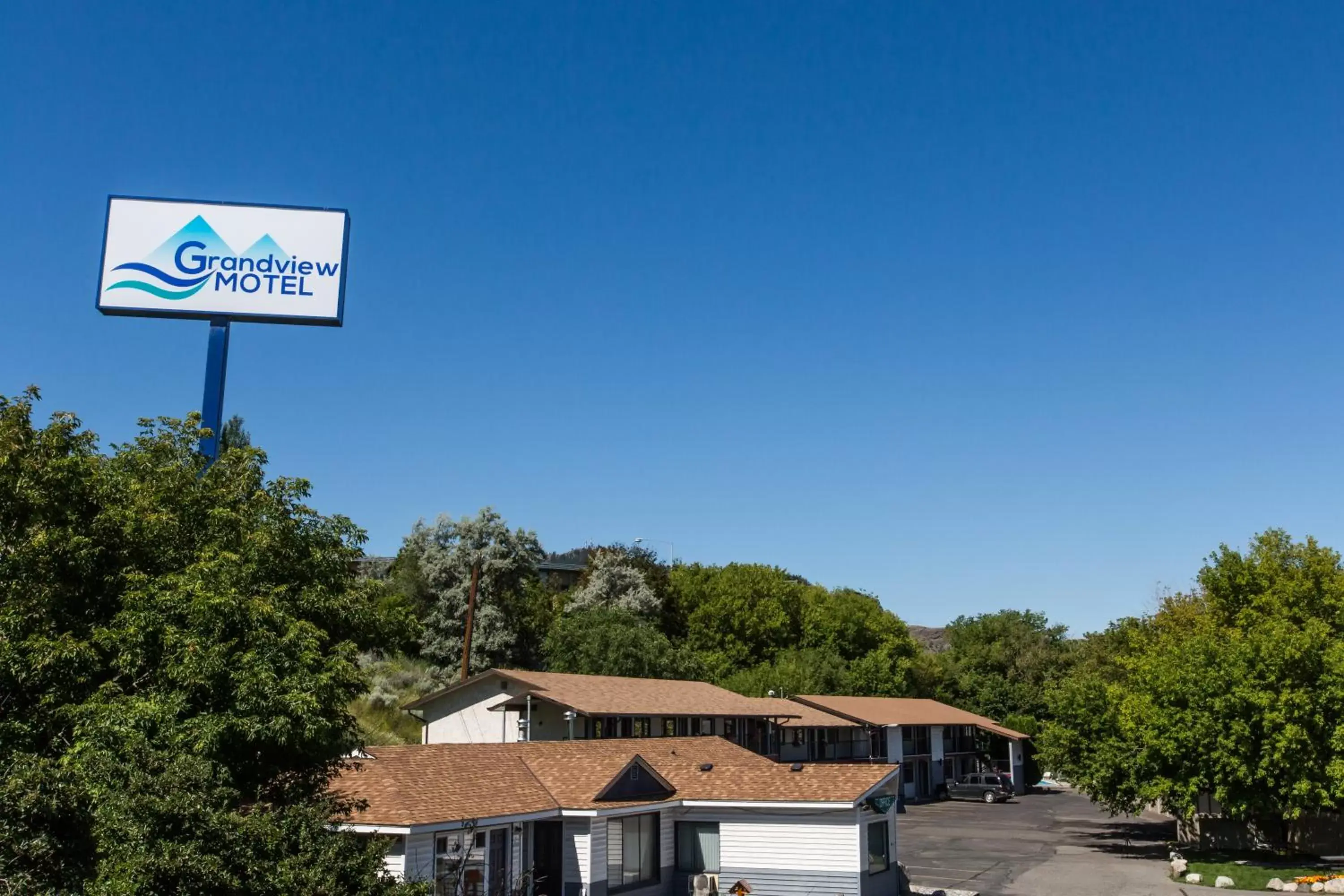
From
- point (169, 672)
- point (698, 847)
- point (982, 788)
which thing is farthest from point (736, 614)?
point (169, 672)

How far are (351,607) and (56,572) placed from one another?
15.0 ft

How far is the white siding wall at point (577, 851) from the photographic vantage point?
26.8 meters

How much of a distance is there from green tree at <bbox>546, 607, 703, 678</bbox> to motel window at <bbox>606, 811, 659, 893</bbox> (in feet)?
102

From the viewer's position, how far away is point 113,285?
27016mm

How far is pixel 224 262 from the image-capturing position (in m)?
27.4

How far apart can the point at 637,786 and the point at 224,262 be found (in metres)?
17.5

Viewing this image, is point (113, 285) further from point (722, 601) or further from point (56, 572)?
point (722, 601)

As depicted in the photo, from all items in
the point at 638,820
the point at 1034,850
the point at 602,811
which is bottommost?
the point at 1034,850

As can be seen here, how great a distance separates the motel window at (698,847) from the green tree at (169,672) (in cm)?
A: 1331

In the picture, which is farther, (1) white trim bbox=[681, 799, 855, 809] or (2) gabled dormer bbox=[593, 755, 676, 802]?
(2) gabled dormer bbox=[593, 755, 676, 802]

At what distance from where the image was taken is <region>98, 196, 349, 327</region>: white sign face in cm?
2698

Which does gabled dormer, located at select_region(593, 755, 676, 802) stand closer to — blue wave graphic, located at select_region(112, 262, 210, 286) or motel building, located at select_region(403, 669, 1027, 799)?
motel building, located at select_region(403, 669, 1027, 799)

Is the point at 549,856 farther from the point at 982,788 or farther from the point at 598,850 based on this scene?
the point at 982,788

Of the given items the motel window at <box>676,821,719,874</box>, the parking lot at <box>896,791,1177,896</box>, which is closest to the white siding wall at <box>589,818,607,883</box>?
the motel window at <box>676,821,719,874</box>
